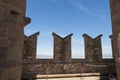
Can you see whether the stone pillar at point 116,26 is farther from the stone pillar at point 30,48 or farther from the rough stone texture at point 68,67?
the stone pillar at point 30,48

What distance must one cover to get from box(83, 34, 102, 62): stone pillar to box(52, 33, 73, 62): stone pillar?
157 cm

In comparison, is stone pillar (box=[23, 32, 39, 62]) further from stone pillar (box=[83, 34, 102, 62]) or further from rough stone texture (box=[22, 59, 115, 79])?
stone pillar (box=[83, 34, 102, 62])

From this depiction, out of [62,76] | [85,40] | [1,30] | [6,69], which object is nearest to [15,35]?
[1,30]

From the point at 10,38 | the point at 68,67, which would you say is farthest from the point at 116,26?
the point at 68,67

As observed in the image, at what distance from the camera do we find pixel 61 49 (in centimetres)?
1100

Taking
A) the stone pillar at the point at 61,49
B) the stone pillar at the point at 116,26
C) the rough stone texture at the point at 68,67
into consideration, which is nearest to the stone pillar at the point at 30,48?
the rough stone texture at the point at 68,67

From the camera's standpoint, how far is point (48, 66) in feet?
34.9

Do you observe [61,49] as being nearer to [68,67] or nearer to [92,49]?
[68,67]

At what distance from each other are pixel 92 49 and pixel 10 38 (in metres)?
10.3

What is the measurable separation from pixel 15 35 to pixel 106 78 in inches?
412

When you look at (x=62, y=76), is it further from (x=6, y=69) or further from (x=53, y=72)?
(x=6, y=69)

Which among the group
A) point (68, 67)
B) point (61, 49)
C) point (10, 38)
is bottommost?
point (68, 67)

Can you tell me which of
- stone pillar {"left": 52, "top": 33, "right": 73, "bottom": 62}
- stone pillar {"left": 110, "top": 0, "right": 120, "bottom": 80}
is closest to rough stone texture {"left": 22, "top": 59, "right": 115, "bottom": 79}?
stone pillar {"left": 52, "top": 33, "right": 73, "bottom": 62}

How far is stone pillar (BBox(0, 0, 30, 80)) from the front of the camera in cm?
171
